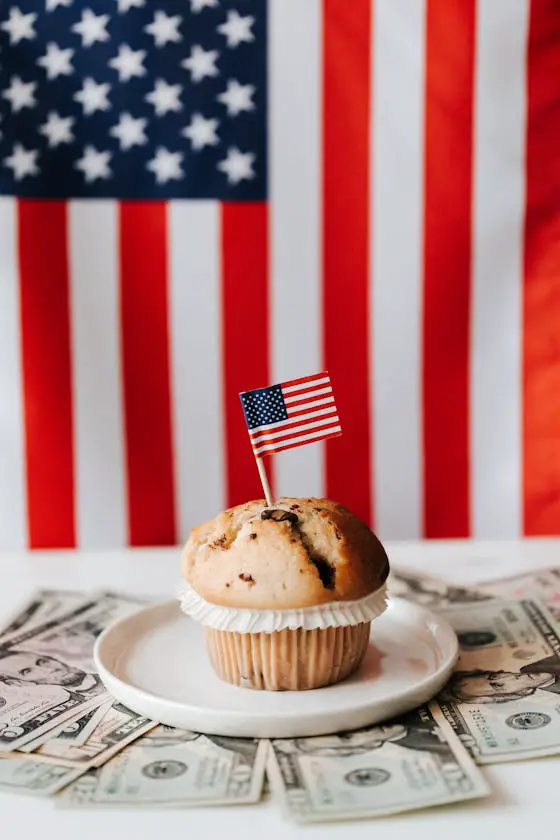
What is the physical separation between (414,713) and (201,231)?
120 centimetres

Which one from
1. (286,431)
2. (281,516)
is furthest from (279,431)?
(281,516)

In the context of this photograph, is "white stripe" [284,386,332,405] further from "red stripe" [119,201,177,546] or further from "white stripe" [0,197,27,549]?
"white stripe" [0,197,27,549]

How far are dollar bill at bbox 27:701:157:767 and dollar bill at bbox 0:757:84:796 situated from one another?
13mm

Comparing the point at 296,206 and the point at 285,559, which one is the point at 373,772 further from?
the point at 296,206

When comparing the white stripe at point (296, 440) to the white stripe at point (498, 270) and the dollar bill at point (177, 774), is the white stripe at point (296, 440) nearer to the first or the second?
the dollar bill at point (177, 774)

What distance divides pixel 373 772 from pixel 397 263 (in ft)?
4.17

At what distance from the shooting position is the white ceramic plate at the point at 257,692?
1011mm

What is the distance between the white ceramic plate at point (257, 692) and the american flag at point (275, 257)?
0.67 metres

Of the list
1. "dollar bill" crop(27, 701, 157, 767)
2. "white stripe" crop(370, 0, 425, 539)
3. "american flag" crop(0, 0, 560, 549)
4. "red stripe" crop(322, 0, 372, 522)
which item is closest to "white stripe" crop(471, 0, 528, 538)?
"american flag" crop(0, 0, 560, 549)

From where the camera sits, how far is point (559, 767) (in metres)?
0.98

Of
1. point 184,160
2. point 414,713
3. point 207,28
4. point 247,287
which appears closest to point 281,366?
point 247,287

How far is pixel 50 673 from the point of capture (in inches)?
48.6

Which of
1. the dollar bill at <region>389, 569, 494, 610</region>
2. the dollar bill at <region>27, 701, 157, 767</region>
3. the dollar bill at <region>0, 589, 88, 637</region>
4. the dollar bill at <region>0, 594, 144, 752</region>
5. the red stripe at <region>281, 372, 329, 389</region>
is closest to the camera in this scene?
the dollar bill at <region>27, 701, 157, 767</region>

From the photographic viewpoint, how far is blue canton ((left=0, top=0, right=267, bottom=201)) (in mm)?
1885
